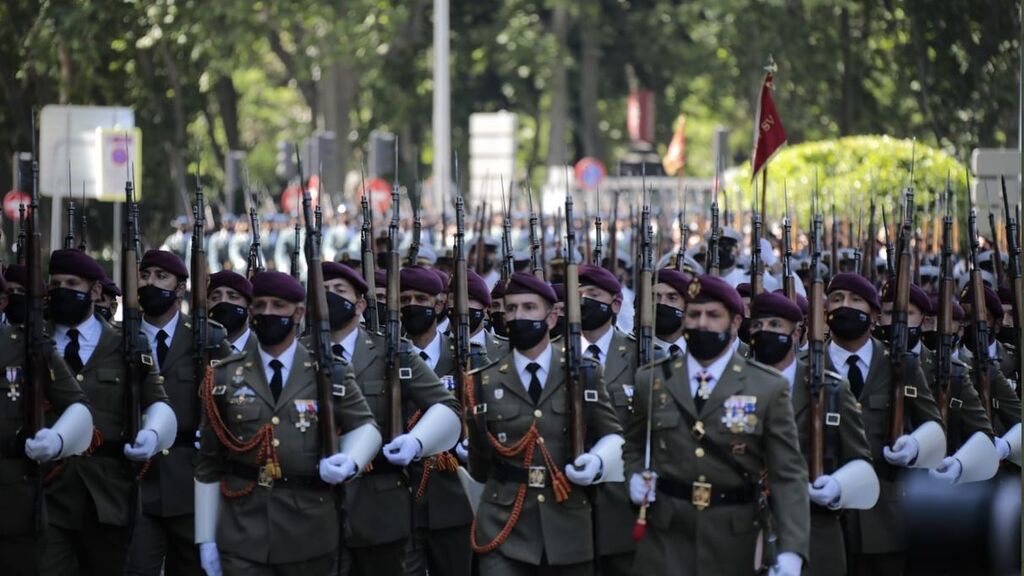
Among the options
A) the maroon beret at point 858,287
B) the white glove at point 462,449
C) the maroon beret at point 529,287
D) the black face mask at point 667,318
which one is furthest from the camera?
the black face mask at point 667,318

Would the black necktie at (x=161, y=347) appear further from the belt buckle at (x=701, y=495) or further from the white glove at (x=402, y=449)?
the belt buckle at (x=701, y=495)

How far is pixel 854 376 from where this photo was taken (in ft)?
30.0

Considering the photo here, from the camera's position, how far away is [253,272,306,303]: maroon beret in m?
8.25

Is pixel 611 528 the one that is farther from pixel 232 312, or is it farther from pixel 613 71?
pixel 613 71

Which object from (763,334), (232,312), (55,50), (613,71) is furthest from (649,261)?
(613,71)

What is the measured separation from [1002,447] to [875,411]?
0.87 metres

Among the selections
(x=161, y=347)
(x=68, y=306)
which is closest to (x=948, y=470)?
(x=161, y=347)

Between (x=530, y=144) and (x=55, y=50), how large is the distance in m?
28.6

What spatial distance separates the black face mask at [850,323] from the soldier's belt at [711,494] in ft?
5.83

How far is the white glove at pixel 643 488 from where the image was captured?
7539 millimetres

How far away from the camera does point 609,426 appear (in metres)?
8.30

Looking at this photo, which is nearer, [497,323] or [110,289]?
[110,289]

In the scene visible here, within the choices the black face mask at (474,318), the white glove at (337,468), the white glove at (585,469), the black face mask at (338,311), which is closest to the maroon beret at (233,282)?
the black face mask at (338,311)

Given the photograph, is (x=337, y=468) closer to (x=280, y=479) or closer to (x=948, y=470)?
(x=280, y=479)
